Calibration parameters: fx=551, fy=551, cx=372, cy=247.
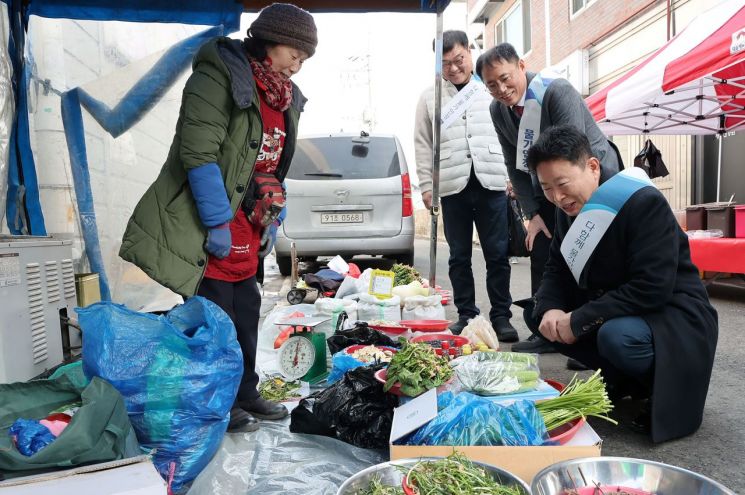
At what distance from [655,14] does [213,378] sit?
1167cm

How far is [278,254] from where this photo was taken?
7.80m

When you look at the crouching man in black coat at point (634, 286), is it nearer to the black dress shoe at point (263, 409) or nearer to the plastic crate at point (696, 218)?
the black dress shoe at point (263, 409)

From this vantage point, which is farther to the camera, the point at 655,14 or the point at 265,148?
the point at 655,14

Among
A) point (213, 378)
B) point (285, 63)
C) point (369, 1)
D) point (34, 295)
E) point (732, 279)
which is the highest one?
point (369, 1)

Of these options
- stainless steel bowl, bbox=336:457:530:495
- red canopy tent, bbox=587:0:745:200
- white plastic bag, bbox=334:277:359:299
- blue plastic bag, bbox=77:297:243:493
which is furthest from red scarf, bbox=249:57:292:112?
red canopy tent, bbox=587:0:745:200

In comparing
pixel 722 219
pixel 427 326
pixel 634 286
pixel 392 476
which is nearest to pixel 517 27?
pixel 722 219

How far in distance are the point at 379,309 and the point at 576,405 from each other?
2.15m

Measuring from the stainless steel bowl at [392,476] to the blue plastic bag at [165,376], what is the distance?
68 centimetres

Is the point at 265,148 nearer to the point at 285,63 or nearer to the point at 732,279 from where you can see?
the point at 285,63

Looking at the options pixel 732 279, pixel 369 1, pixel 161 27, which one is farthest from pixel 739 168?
pixel 161 27

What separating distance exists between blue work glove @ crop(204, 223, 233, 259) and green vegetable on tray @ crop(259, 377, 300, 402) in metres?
0.93

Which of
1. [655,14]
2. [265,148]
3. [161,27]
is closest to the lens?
[265,148]

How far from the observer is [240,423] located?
2.54m

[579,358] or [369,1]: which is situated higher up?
[369,1]
